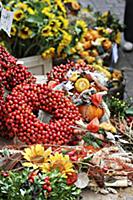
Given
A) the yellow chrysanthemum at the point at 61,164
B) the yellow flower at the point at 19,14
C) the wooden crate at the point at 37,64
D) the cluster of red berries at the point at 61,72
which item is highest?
the yellow flower at the point at 19,14

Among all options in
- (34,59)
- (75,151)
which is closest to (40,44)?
(34,59)

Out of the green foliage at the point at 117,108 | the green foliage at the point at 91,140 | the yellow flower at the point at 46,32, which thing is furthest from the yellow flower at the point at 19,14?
the green foliage at the point at 91,140

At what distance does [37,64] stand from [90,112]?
162cm

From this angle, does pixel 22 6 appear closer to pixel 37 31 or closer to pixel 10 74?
pixel 37 31

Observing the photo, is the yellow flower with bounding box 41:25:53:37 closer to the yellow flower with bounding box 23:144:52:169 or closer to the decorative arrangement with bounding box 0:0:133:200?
the decorative arrangement with bounding box 0:0:133:200

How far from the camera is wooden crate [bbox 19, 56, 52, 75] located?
3561 millimetres

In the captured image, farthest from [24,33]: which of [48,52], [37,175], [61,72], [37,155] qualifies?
[37,175]

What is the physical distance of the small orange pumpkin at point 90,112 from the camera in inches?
80.1

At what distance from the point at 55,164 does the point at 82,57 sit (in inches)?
91.1

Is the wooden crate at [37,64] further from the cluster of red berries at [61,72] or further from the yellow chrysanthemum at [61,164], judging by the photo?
the yellow chrysanthemum at [61,164]

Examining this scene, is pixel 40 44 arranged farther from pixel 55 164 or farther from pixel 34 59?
pixel 55 164

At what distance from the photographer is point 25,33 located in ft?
11.6

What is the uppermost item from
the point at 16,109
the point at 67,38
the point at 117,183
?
the point at 67,38

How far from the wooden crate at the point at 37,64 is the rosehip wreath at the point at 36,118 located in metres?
1.55
